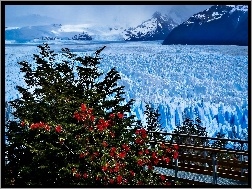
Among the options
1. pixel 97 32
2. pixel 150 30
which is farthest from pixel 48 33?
pixel 150 30

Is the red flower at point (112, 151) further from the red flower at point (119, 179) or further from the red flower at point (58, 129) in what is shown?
the red flower at point (58, 129)

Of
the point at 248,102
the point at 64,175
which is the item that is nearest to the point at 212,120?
the point at 248,102

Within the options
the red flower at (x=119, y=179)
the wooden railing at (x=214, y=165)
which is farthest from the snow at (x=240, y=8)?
the red flower at (x=119, y=179)

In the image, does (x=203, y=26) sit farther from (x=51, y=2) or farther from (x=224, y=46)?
(x=51, y=2)

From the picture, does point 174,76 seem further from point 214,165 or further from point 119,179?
point 119,179

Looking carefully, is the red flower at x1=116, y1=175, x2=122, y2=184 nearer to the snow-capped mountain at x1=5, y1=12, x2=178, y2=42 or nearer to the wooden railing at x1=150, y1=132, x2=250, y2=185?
the wooden railing at x1=150, y1=132, x2=250, y2=185

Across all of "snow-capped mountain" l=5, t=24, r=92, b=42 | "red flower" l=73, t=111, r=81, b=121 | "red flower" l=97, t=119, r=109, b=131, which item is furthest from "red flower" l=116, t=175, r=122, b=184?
"snow-capped mountain" l=5, t=24, r=92, b=42
